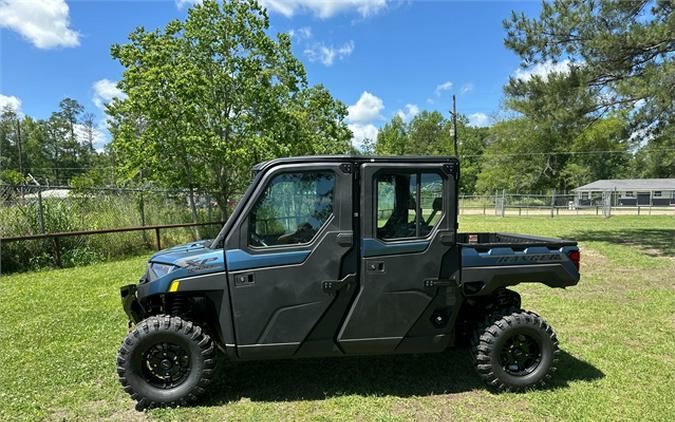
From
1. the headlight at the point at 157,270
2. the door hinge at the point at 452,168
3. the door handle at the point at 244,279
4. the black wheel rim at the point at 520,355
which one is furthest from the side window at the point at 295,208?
the black wheel rim at the point at 520,355

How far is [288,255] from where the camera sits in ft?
11.1

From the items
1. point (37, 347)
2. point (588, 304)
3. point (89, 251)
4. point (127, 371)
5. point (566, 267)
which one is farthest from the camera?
point (89, 251)

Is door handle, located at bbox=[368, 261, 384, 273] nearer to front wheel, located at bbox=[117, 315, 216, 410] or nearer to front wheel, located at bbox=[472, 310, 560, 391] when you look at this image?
front wheel, located at bbox=[472, 310, 560, 391]

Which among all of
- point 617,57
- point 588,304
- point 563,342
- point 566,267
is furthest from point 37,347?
point 617,57

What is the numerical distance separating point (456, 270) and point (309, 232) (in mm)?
1280

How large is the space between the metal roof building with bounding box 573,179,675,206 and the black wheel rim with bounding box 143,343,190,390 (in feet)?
173

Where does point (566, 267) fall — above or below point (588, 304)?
above

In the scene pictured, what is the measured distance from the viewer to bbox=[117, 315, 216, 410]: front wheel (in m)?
3.38

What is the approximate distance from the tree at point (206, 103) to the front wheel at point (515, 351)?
12542 mm

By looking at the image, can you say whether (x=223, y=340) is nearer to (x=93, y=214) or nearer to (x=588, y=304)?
(x=588, y=304)

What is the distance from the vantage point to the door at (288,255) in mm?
3361

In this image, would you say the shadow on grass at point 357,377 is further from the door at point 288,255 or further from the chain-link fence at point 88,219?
the chain-link fence at point 88,219

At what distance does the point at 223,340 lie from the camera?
346 centimetres

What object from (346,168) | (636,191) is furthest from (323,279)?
(636,191)
